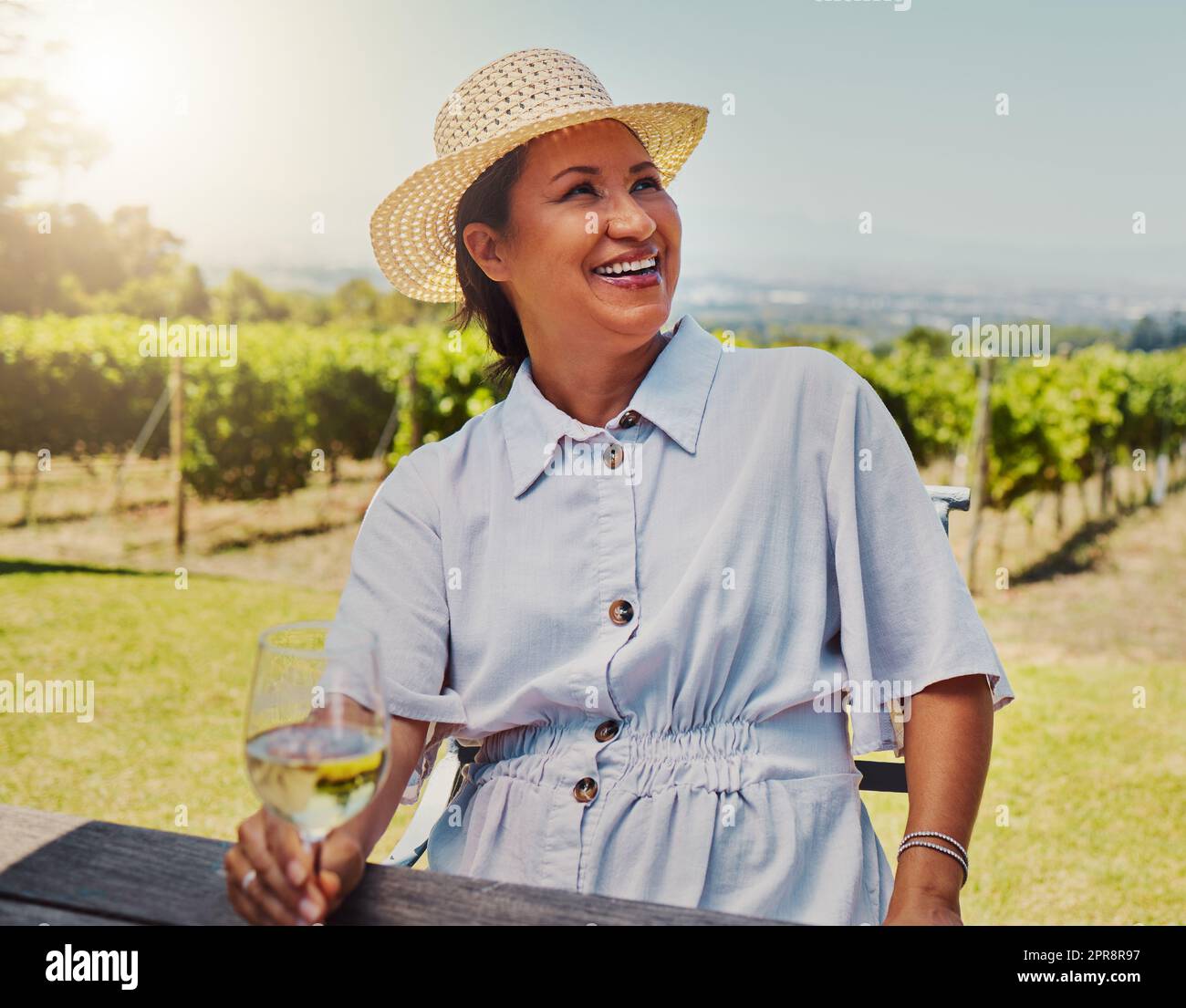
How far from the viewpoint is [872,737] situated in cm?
164

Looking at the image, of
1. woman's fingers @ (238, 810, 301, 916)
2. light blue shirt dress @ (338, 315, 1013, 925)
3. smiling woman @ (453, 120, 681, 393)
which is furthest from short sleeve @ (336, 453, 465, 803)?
woman's fingers @ (238, 810, 301, 916)

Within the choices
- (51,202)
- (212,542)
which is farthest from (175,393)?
(51,202)

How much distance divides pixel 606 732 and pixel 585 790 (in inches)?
3.7

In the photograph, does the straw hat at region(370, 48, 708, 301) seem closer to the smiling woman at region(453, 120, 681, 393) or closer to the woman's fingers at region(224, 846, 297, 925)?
the smiling woman at region(453, 120, 681, 393)

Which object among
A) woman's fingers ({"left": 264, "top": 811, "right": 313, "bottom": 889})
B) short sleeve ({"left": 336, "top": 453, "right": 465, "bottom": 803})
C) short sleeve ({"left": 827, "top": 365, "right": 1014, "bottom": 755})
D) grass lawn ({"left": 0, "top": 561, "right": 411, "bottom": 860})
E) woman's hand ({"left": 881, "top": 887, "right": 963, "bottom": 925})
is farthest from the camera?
grass lawn ({"left": 0, "top": 561, "right": 411, "bottom": 860})

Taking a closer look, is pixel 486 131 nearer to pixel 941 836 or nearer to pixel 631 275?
pixel 631 275

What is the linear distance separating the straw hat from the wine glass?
3.70 ft

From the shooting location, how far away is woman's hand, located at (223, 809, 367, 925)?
105cm

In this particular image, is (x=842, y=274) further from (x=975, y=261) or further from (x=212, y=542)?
(x=212, y=542)

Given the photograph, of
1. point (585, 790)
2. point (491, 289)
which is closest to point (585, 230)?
point (491, 289)

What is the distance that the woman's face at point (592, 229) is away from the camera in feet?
5.82

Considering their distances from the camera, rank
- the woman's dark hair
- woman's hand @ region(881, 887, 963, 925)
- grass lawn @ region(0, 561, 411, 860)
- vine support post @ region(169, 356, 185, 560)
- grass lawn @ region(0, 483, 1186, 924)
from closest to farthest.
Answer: woman's hand @ region(881, 887, 963, 925) → the woman's dark hair → grass lawn @ region(0, 483, 1186, 924) → grass lawn @ region(0, 561, 411, 860) → vine support post @ region(169, 356, 185, 560)

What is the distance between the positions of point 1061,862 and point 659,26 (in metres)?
16.3

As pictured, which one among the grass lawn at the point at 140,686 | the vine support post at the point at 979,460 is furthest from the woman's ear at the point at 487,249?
the vine support post at the point at 979,460
